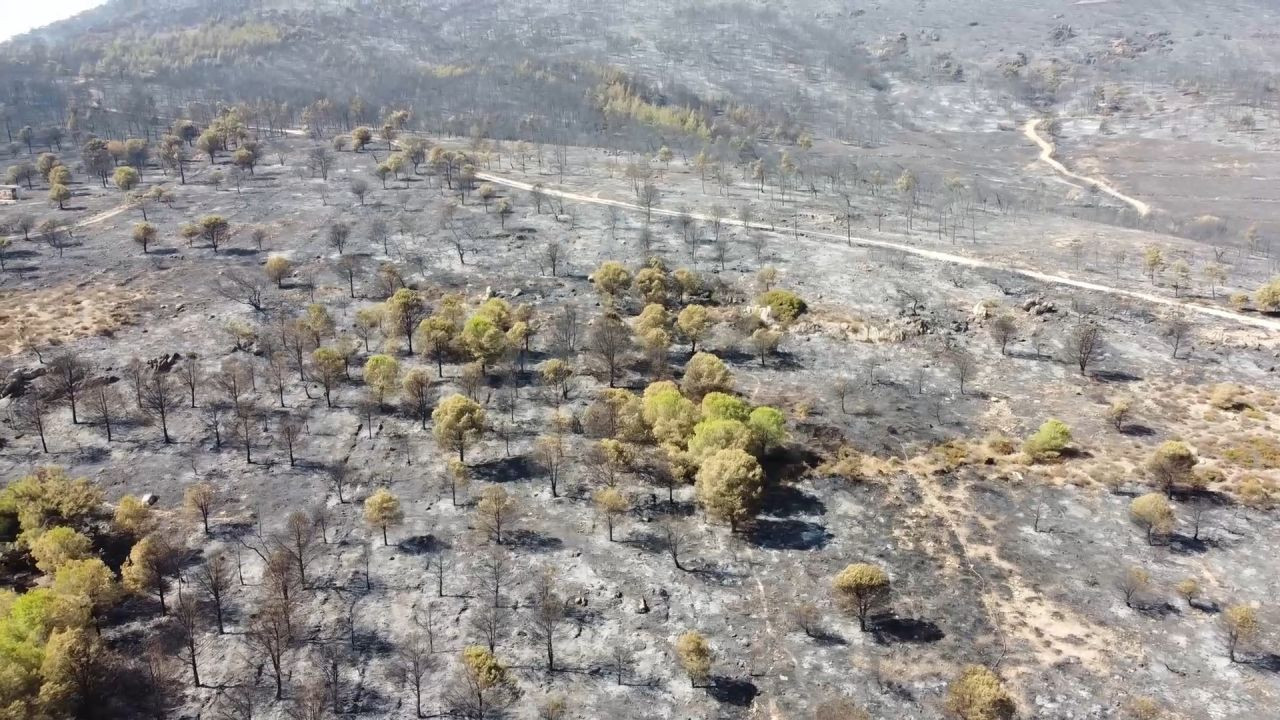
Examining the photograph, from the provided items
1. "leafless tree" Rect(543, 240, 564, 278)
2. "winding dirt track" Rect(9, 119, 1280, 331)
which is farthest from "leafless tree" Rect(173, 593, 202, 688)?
→ "winding dirt track" Rect(9, 119, 1280, 331)

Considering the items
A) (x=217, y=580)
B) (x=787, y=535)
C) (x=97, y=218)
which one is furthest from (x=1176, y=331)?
(x=97, y=218)

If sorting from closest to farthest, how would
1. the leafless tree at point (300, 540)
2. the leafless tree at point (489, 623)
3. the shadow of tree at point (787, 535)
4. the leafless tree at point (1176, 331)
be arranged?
1. the leafless tree at point (489, 623)
2. the leafless tree at point (300, 540)
3. the shadow of tree at point (787, 535)
4. the leafless tree at point (1176, 331)

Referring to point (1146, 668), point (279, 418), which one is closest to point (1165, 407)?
point (1146, 668)

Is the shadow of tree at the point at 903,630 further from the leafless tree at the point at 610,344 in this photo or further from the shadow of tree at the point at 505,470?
the leafless tree at the point at 610,344

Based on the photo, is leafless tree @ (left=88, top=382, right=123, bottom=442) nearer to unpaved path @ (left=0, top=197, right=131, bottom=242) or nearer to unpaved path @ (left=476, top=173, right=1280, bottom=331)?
unpaved path @ (left=0, top=197, right=131, bottom=242)

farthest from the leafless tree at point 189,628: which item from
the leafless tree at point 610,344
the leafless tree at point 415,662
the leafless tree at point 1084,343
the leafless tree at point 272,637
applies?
the leafless tree at point 1084,343

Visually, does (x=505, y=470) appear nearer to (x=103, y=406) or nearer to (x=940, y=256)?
(x=103, y=406)

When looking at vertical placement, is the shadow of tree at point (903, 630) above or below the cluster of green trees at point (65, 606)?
below

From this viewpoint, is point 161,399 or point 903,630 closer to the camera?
point 903,630

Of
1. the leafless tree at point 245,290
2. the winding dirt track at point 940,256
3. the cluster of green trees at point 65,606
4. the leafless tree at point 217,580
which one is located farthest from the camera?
the leafless tree at point 245,290

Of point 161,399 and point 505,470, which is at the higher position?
point 161,399
